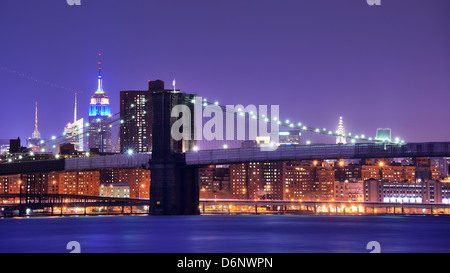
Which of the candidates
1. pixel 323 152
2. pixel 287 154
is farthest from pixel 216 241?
pixel 287 154

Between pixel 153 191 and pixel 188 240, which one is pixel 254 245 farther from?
pixel 153 191

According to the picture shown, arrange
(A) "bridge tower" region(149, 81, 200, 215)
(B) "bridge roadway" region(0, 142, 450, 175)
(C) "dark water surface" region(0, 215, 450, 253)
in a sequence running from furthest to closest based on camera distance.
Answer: (A) "bridge tower" region(149, 81, 200, 215)
(B) "bridge roadway" region(0, 142, 450, 175)
(C) "dark water surface" region(0, 215, 450, 253)

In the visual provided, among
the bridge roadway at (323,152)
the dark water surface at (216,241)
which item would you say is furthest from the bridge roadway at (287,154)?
the dark water surface at (216,241)

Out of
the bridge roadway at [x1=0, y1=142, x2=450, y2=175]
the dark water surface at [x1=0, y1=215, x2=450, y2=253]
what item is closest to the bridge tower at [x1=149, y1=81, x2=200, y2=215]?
the bridge roadway at [x1=0, y1=142, x2=450, y2=175]

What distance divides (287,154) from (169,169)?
53.4 feet

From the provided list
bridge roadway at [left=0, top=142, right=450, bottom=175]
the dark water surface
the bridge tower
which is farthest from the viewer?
the bridge tower

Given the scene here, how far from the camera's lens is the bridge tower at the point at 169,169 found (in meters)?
116

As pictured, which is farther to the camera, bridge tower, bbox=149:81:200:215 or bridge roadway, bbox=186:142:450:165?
bridge tower, bbox=149:81:200:215

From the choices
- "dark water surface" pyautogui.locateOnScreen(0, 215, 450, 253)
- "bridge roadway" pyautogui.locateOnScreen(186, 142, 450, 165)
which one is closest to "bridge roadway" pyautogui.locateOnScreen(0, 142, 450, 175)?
"bridge roadway" pyautogui.locateOnScreen(186, 142, 450, 165)

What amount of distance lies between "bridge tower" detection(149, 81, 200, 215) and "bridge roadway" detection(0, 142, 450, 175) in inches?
96.7

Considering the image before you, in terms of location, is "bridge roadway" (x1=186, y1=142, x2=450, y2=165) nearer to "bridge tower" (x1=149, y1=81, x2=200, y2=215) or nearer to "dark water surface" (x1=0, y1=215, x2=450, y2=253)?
"bridge tower" (x1=149, y1=81, x2=200, y2=215)

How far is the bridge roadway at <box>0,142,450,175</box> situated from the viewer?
354 ft

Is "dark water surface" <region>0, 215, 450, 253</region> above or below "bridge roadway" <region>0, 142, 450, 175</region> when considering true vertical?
below

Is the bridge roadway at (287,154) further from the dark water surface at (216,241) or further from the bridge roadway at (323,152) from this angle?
the dark water surface at (216,241)
